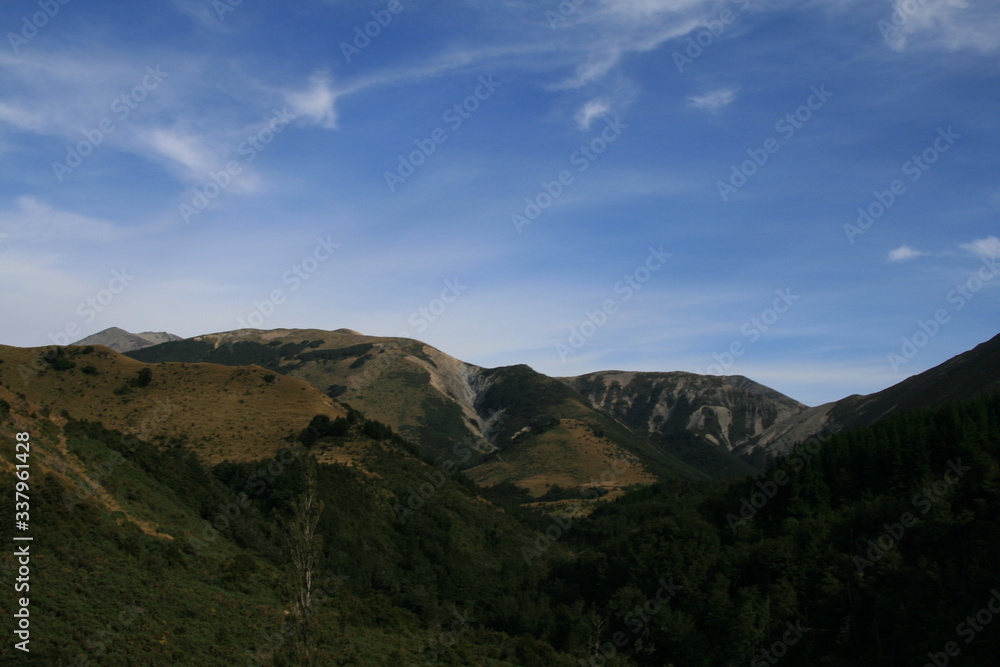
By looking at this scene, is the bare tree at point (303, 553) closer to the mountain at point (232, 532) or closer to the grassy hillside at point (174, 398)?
the mountain at point (232, 532)

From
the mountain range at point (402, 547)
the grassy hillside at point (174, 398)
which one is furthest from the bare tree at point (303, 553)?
the grassy hillside at point (174, 398)

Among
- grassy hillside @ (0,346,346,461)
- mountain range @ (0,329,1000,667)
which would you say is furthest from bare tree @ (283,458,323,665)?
grassy hillside @ (0,346,346,461)

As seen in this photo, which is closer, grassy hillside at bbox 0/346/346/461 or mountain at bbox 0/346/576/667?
mountain at bbox 0/346/576/667

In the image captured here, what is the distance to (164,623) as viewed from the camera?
29016 mm

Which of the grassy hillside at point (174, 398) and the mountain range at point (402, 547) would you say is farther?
the grassy hillside at point (174, 398)

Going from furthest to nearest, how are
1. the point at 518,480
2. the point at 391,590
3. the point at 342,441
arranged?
the point at 518,480
the point at 342,441
the point at 391,590

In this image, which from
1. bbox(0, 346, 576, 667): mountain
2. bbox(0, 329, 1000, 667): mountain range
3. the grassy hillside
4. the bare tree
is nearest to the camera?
the bare tree

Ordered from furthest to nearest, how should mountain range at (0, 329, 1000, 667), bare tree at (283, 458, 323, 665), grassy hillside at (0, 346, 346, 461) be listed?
grassy hillside at (0, 346, 346, 461)
mountain range at (0, 329, 1000, 667)
bare tree at (283, 458, 323, 665)

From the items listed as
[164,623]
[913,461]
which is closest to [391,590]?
[164,623]

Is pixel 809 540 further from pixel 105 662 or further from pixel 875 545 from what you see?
pixel 105 662

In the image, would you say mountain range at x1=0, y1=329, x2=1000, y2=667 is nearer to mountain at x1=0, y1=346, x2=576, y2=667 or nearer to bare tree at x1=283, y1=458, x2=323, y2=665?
bare tree at x1=283, y1=458, x2=323, y2=665

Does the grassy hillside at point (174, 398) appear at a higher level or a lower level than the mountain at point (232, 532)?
higher

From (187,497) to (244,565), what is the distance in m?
16.1

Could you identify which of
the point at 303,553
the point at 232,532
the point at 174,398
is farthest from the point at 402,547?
the point at 303,553
